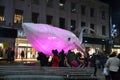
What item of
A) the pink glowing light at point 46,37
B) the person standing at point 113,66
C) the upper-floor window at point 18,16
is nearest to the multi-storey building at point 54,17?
the upper-floor window at point 18,16

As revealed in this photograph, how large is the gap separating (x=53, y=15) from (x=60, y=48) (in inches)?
1124

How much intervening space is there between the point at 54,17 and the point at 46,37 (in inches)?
1198

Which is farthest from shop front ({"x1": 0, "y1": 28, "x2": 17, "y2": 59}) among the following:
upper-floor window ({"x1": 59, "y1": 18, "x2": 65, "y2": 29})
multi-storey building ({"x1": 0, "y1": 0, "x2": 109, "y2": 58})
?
upper-floor window ({"x1": 59, "y1": 18, "x2": 65, "y2": 29})

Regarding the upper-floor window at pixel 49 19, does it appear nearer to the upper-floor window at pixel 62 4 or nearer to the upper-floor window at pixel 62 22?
the upper-floor window at pixel 62 22

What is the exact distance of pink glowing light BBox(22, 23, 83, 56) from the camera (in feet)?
55.4

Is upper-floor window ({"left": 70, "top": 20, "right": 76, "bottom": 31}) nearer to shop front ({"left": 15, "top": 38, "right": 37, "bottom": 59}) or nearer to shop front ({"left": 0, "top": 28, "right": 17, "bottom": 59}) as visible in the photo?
shop front ({"left": 15, "top": 38, "right": 37, "bottom": 59})

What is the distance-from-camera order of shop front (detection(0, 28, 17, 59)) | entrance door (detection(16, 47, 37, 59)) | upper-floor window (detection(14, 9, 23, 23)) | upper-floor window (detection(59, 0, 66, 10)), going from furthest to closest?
upper-floor window (detection(59, 0, 66, 10)), entrance door (detection(16, 47, 37, 59)), upper-floor window (detection(14, 9, 23, 23)), shop front (detection(0, 28, 17, 59))

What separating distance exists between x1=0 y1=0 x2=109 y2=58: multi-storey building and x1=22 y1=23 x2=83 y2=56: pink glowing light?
14.9 metres

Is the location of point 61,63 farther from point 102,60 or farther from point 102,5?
point 102,5

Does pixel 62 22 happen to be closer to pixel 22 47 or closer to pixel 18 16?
pixel 22 47

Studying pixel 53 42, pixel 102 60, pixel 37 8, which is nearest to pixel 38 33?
pixel 53 42

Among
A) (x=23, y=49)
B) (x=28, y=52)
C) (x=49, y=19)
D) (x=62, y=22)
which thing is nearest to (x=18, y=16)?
(x=23, y=49)

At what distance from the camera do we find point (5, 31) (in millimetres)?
40312

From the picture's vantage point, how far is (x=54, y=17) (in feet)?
155
